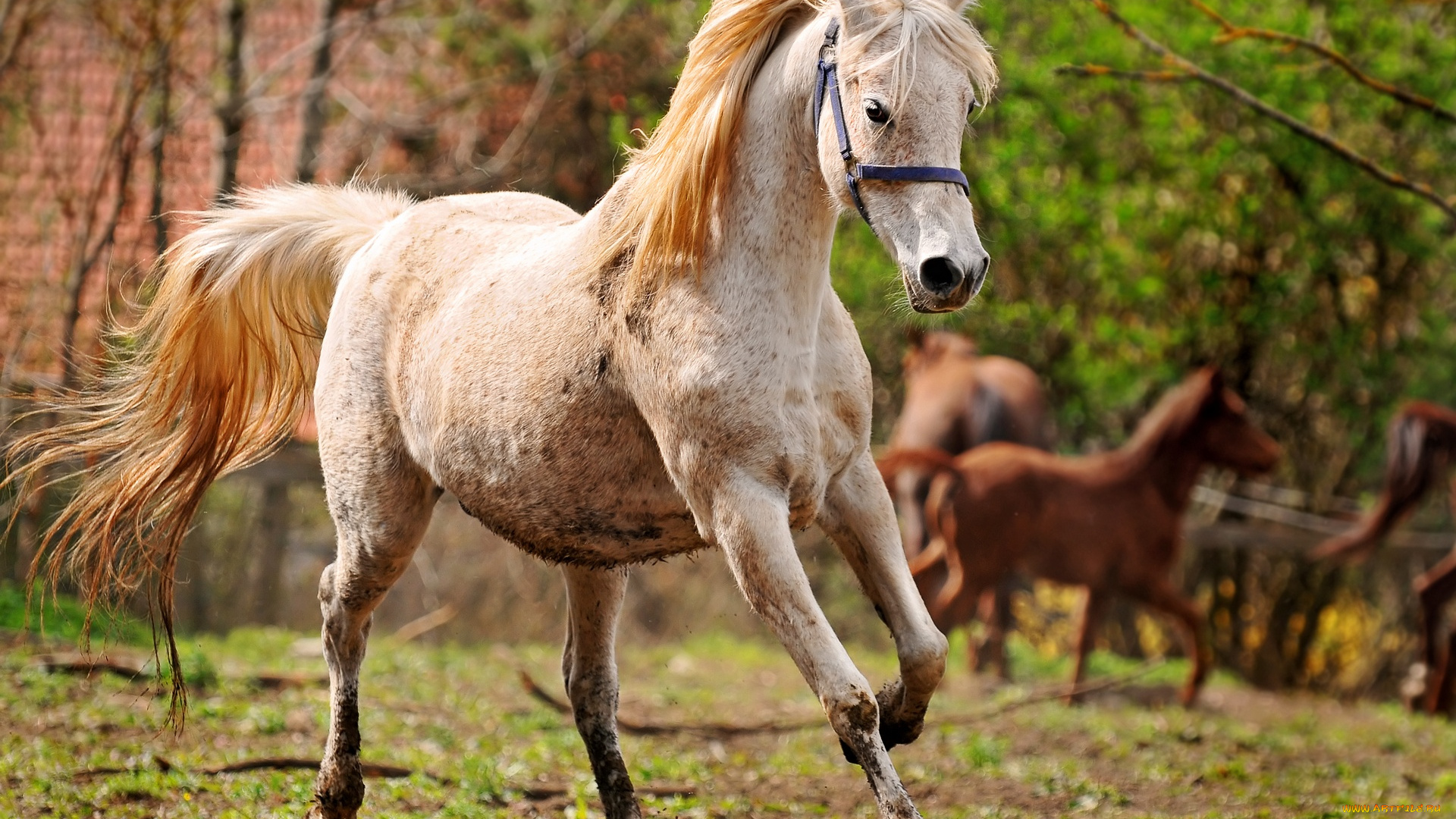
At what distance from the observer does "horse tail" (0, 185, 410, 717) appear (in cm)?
420

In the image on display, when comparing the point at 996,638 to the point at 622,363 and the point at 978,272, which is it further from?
the point at 978,272

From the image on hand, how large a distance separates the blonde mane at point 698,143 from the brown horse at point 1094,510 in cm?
444

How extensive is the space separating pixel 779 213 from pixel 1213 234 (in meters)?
7.43

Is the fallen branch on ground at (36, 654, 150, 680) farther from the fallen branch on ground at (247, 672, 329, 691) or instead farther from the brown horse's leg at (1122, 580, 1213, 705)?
the brown horse's leg at (1122, 580, 1213, 705)

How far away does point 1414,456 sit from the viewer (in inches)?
326

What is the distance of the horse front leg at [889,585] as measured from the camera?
311 cm

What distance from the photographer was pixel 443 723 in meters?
6.02

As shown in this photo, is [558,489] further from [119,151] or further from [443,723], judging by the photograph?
[119,151]

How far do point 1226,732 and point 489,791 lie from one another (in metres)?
4.02

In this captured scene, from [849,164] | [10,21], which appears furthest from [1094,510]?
[10,21]

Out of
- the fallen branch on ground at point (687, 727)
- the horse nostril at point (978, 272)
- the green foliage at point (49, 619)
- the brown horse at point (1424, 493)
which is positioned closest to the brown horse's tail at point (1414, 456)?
the brown horse at point (1424, 493)

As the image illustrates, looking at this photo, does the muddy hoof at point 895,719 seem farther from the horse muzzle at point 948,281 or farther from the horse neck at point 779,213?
the horse muzzle at point 948,281

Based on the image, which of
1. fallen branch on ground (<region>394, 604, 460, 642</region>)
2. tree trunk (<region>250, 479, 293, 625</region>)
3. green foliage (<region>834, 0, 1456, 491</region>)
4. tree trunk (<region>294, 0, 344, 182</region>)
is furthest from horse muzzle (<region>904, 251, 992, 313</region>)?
tree trunk (<region>250, 479, 293, 625</region>)

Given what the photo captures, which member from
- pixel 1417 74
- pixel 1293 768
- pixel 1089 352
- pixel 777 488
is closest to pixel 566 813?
pixel 777 488
